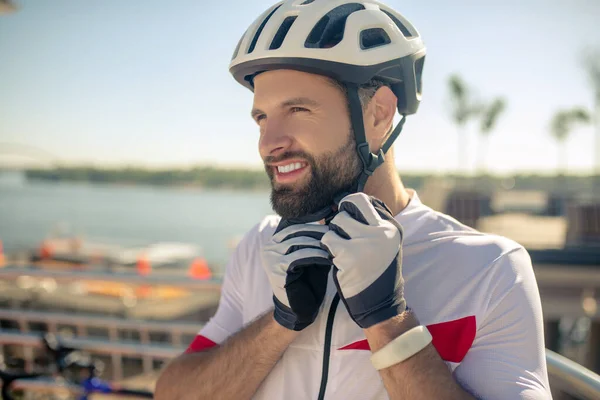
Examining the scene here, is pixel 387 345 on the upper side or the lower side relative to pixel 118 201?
upper

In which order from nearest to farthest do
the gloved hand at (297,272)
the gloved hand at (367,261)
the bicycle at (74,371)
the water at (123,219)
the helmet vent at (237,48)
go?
the gloved hand at (367,261), the gloved hand at (297,272), the helmet vent at (237,48), the bicycle at (74,371), the water at (123,219)

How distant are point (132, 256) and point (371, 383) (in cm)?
4735

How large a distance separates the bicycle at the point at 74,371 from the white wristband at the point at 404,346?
2.53m

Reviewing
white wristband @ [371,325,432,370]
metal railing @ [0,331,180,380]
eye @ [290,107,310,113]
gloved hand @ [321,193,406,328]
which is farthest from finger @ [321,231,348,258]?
metal railing @ [0,331,180,380]

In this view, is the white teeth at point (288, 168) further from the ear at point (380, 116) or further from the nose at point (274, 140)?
the ear at point (380, 116)

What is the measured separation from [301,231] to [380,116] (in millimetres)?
637

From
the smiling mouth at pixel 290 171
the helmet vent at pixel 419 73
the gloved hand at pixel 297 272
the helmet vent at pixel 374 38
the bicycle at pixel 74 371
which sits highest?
the helmet vent at pixel 374 38

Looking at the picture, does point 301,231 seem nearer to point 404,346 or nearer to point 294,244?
point 294,244

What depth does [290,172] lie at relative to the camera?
1.63m

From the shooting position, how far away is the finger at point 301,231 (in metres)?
1.38

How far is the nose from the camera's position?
162 cm

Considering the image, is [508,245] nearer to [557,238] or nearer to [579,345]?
[557,238]

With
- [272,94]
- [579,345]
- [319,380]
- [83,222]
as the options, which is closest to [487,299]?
[319,380]

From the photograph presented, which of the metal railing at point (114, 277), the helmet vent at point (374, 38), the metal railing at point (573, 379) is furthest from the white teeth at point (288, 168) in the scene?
the metal railing at point (114, 277)
